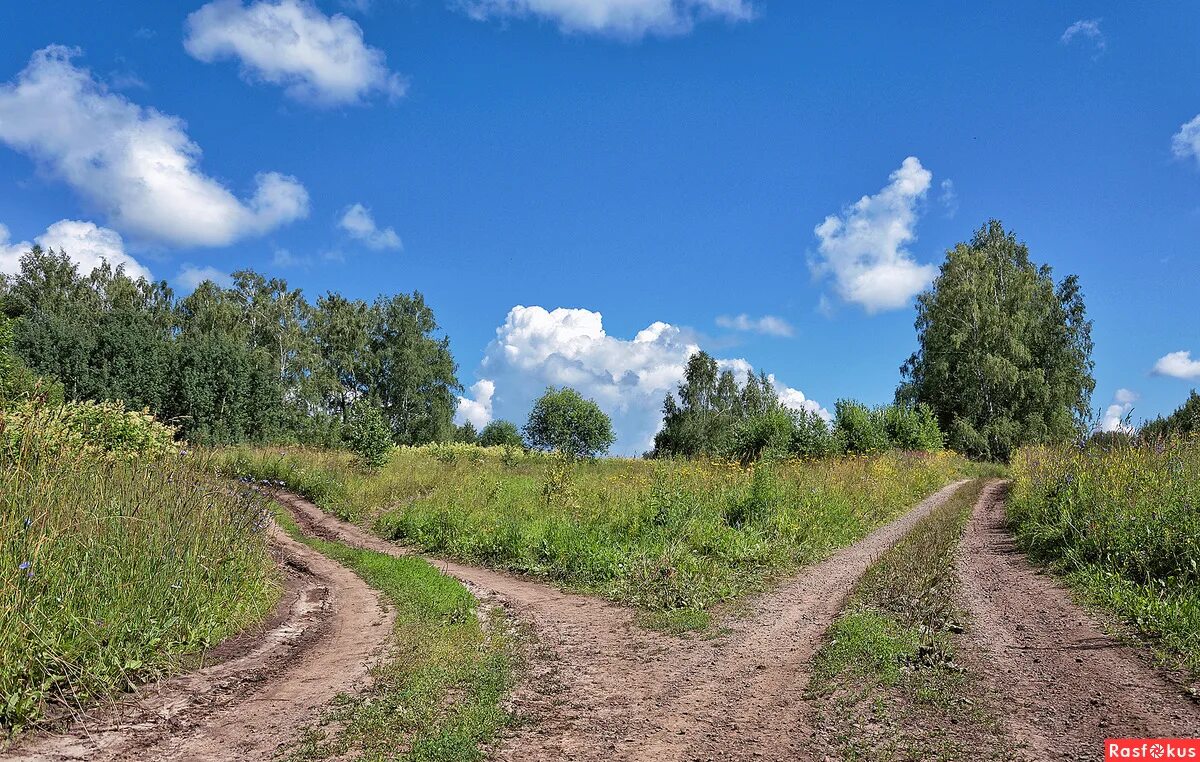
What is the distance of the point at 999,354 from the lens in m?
39.9

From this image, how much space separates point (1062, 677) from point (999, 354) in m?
41.2

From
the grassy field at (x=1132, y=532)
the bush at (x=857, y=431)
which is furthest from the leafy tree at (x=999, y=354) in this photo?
the grassy field at (x=1132, y=532)

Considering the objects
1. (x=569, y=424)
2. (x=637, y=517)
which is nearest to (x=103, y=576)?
(x=637, y=517)

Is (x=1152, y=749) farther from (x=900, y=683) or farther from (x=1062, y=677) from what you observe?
(x=900, y=683)

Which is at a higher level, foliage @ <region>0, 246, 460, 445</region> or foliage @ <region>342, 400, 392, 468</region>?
foliage @ <region>0, 246, 460, 445</region>

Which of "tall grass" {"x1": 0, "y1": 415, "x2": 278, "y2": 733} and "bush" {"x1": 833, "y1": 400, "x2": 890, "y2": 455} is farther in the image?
"bush" {"x1": 833, "y1": 400, "x2": 890, "y2": 455}

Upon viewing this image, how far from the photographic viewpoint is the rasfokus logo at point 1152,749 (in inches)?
154

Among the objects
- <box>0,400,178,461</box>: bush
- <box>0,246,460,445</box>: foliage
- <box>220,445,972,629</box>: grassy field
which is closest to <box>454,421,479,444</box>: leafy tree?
<box>0,246,460,445</box>: foliage

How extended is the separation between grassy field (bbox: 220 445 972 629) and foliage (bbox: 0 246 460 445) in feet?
28.3

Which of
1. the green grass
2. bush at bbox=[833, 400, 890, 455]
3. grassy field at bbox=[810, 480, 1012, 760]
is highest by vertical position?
bush at bbox=[833, 400, 890, 455]

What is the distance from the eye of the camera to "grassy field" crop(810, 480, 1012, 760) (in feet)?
13.4

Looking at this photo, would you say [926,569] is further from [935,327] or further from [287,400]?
[287,400]

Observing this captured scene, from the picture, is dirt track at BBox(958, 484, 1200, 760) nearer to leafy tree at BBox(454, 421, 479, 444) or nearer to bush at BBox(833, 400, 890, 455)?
bush at BBox(833, 400, 890, 455)

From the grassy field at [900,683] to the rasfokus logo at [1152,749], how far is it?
613 millimetres
